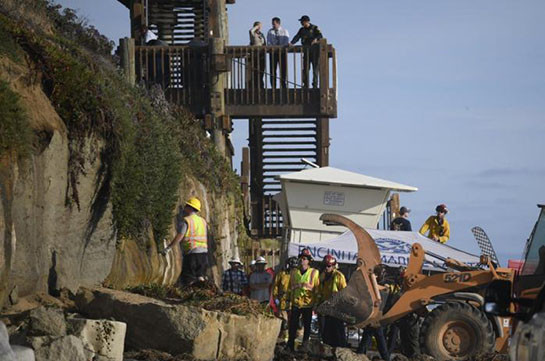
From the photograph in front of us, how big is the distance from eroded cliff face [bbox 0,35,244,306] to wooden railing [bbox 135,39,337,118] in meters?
11.3

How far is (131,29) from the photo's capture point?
34844 millimetres

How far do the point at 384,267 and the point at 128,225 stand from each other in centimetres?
612

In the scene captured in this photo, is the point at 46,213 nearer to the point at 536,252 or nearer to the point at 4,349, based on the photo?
the point at 4,349

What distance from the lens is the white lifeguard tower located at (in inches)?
1220

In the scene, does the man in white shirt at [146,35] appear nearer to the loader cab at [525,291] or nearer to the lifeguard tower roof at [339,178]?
the lifeguard tower roof at [339,178]

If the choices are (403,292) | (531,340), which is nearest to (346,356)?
(403,292)

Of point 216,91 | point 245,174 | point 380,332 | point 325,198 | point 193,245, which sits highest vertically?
point 216,91

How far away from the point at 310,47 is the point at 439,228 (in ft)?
18.7

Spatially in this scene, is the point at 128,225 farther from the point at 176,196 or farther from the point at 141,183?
the point at 176,196

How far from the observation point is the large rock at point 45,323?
567 inches

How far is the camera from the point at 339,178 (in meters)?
31.1

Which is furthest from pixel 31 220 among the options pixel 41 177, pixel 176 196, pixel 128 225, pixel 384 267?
pixel 384 267

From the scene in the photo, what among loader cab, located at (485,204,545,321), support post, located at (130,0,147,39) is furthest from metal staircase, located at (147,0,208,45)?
loader cab, located at (485,204,545,321)

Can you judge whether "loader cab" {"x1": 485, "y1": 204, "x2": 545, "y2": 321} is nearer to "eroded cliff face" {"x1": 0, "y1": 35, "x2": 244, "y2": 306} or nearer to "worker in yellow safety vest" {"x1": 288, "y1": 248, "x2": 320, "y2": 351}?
"eroded cliff face" {"x1": 0, "y1": 35, "x2": 244, "y2": 306}
